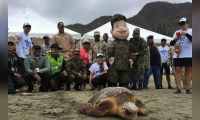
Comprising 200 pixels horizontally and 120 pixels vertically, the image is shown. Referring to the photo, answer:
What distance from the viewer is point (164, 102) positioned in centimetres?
422

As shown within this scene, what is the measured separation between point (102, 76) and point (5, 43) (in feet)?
17.6

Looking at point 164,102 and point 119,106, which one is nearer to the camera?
point 119,106

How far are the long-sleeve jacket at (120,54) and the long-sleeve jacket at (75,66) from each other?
35.5 inches

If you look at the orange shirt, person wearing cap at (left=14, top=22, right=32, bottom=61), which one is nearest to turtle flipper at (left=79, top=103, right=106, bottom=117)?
person wearing cap at (left=14, top=22, right=32, bottom=61)

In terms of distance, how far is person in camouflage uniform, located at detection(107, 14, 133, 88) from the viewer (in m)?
5.45

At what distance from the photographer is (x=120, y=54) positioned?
216 inches

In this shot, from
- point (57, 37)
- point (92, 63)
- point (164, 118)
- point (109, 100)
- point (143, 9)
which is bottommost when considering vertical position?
point (164, 118)

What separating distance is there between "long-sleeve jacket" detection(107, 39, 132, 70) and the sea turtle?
2179 millimetres

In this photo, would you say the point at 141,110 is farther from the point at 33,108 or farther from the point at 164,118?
the point at 33,108

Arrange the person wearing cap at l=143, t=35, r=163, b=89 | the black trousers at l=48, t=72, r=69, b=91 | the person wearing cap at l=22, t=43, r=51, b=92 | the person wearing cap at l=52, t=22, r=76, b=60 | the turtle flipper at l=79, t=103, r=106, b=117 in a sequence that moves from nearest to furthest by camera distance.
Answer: the turtle flipper at l=79, t=103, r=106, b=117 < the person wearing cap at l=22, t=43, r=51, b=92 < the black trousers at l=48, t=72, r=69, b=91 < the person wearing cap at l=52, t=22, r=76, b=60 < the person wearing cap at l=143, t=35, r=163, b=89

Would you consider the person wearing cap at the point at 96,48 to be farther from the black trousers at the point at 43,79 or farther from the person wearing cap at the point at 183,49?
the person wearing cap at the point at 183,49

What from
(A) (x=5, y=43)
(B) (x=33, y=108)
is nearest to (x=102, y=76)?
(B) (x=33, y=108)

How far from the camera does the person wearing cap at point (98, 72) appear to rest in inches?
232

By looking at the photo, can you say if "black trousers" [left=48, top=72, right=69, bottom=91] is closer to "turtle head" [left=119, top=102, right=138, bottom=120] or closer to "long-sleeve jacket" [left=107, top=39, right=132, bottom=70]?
"long-sleeve jacket" [left=107, top=39, right=132, bottom=70]
